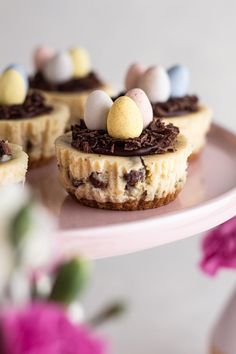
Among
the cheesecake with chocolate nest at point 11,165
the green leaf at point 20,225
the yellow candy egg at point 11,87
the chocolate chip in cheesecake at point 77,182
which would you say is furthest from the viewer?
the yellow candy egg at point 11,87

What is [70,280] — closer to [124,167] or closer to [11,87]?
[124,167]

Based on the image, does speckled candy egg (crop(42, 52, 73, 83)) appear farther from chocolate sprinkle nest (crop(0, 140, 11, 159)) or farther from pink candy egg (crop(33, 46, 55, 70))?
chocolate sprinkle nest (crop(0, 140, 11, 159))

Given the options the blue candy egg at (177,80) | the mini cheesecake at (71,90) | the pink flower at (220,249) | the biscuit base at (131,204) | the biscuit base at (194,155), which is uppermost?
the blue candy egg at (177,80)

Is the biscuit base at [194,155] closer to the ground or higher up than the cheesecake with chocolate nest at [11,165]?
closer to the ground

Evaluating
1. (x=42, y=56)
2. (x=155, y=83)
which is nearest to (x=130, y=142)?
(x=155, y=83)

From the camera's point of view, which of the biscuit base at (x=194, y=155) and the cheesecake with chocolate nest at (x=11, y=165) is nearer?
the cheesecake with chocolate nest at (x=11, y=165)

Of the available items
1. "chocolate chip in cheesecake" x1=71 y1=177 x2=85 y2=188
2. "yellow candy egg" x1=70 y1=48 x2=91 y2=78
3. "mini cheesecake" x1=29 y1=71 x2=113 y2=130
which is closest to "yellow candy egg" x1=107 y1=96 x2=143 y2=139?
"chocolate chip in cheesecake" x1=71 y1=177 x2=85 y2=188

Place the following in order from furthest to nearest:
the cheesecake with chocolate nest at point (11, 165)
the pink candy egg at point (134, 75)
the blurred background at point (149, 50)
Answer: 1. the blurred background at point (149, 50)
2. the pink candy egg at point (134, 75)
3. the cheesecake with chocolate nest at point (11, 165)

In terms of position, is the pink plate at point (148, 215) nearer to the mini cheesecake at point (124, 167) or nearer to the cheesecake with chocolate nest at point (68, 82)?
the mini cheesecake at point (124, 167)

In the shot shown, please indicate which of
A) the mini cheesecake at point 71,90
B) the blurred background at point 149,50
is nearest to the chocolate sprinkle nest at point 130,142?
the mini cheesecake at point 71,90
